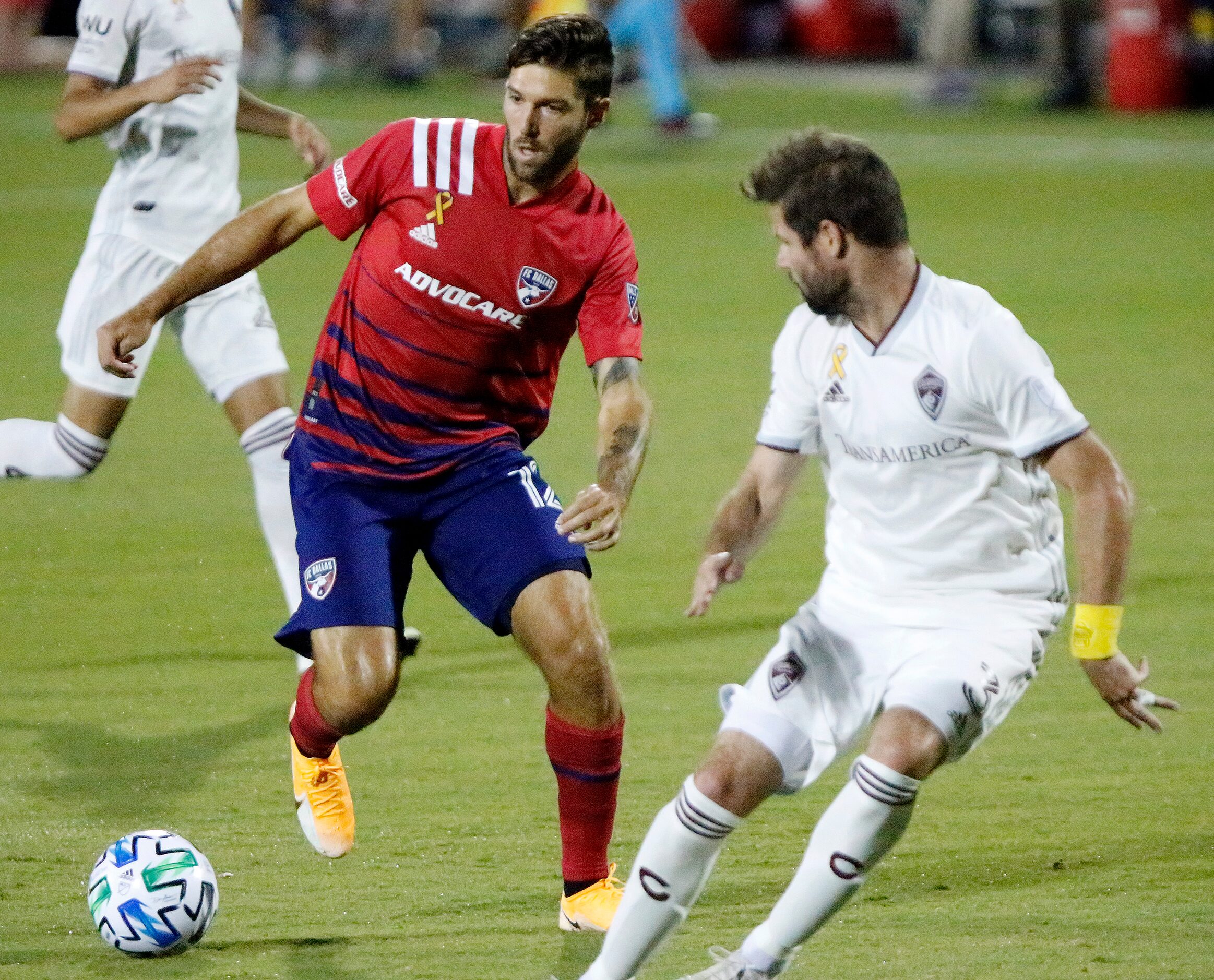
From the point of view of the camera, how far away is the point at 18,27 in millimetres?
25281

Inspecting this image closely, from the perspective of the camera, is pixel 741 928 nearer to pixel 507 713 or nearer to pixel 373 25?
pixel 507 713

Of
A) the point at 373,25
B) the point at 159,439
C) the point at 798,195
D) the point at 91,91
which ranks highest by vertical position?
the point at 798,195

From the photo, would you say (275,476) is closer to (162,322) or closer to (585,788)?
(162,322)

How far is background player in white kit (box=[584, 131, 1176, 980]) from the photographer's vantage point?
3.97 m

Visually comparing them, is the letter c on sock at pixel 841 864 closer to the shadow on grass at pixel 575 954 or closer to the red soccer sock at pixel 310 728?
the shadow on grass at pixel 575 954

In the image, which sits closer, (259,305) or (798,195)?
(798,195)

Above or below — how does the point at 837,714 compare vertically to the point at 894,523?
below

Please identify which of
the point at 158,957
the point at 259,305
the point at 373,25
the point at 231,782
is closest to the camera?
the point at 158,957

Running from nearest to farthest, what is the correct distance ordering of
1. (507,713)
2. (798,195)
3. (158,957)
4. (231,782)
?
(798,195), (158,957), (231,782), (507,713)

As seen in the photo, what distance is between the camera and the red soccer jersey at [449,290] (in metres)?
4.82

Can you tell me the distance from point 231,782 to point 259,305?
69.0 inches

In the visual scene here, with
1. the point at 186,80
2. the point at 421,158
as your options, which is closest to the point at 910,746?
the point at 421,158

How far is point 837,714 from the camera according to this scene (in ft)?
13.8

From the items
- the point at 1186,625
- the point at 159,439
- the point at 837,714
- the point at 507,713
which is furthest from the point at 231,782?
the point at 159,439
